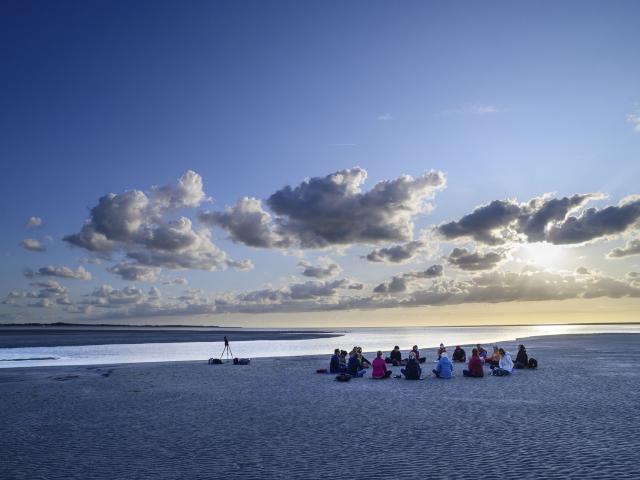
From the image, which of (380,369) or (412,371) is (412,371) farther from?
(380,369)

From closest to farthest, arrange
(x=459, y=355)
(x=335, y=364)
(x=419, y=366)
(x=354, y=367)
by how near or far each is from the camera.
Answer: (x=419, y=366) < (x=354, y=367) < (x=335, y=364) < (x=459, y=355)

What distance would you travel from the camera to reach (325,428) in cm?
1616

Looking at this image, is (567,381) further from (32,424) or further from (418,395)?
(32,424)

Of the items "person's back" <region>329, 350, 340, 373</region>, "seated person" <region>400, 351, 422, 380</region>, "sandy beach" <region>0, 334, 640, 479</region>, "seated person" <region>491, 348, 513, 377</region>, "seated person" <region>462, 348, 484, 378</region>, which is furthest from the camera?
"person's back" <region>329, 350, 340, 373</region>

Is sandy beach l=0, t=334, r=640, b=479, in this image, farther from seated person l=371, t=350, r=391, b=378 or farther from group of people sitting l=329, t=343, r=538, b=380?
Result: seated person l=371, t=350, r=391, b=378

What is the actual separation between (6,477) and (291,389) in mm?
15544

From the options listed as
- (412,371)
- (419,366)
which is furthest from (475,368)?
(412,371)

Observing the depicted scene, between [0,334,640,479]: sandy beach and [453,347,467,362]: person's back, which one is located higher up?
[0,334,640,479]: sandy beach

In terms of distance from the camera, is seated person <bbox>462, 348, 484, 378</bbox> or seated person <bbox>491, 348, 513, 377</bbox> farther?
seated person <bbox>491, 348, 513, 377</bbox>

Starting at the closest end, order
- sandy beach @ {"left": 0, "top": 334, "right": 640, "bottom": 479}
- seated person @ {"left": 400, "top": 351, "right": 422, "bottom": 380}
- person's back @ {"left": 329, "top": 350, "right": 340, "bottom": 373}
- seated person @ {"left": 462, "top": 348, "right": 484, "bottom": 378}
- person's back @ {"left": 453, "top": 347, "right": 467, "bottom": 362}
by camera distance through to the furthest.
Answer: sandy beach @ {"left": 0, "top": 334, "right": 640, "bottom": 479}
seated person @ {"left": 400, "top": 351, "right": 422, "bottom": 380}
seated person @ {"left": 462, "top": 348, "right": 484, "bottom": 378}
person's back @ {"left": 329, "top": 350, "right": 340, "bottom": 373}
person's back @ {"left": 453, "top": 347, "right": 467, "bottom": 362}

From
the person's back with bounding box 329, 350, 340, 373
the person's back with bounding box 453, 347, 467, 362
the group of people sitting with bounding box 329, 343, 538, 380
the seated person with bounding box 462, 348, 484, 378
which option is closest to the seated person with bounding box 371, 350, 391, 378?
the group of people sitting with bounding box 329, 343, 538, 380

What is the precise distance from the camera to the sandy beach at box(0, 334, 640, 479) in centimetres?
1173

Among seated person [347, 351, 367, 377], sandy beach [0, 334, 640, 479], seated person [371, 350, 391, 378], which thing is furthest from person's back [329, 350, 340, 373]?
sandy beach [0, 334, 640, 479]

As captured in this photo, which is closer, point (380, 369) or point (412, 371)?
point (412, 371)
